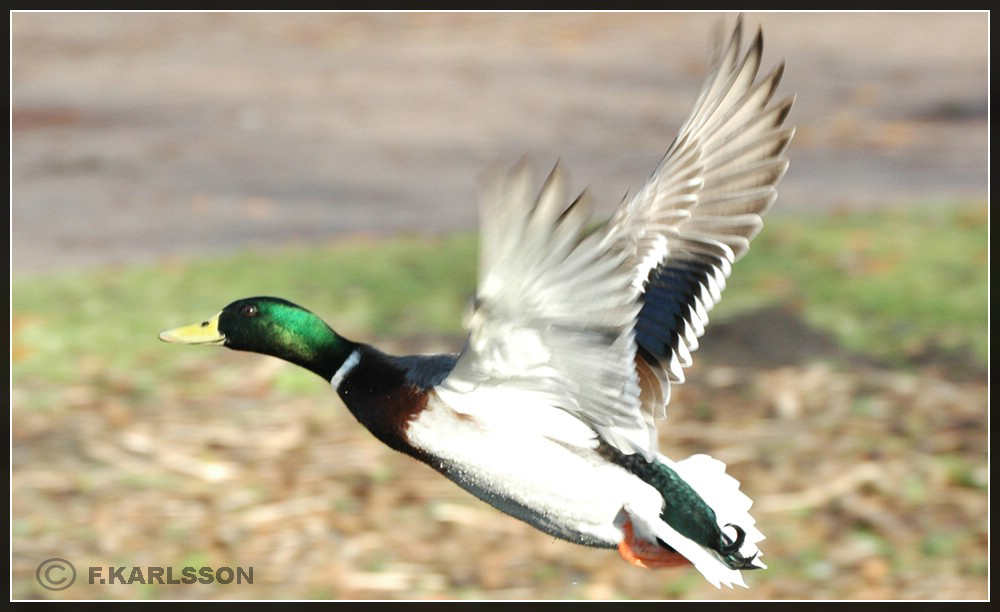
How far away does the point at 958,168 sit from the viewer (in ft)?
33.7

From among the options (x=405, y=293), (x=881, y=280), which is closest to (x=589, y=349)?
(x=405, y=293)

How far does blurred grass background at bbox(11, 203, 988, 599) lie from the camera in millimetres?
5180

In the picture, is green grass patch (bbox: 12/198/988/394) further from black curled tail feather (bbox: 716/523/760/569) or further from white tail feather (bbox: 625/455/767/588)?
black curled tail feather (bbox: 716/523/760/569)

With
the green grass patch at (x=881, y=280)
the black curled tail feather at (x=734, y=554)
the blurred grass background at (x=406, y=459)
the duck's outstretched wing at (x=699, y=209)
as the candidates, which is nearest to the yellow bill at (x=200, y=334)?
the duck's outstretched wing at (x=699, y=209)

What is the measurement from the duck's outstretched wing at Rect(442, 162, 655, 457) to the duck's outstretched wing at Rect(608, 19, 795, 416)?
47 cm

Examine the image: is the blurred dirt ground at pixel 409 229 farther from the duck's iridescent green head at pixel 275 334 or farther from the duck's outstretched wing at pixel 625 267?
the duck's iridescent green head at pixel 275 334

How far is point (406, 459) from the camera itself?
5793 millimetres

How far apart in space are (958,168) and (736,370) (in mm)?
4596

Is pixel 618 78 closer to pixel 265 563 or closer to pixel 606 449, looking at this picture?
pixel 265 563

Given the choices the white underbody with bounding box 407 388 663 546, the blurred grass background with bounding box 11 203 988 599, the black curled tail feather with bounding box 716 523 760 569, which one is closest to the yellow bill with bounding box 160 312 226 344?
the white underbody with bounding box 407 388 663 546

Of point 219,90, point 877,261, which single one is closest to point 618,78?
point 219,90

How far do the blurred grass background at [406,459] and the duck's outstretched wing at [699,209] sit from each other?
208 centimetres

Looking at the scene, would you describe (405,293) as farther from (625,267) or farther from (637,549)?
(625,267)

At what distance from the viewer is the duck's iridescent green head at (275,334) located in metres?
2.92
